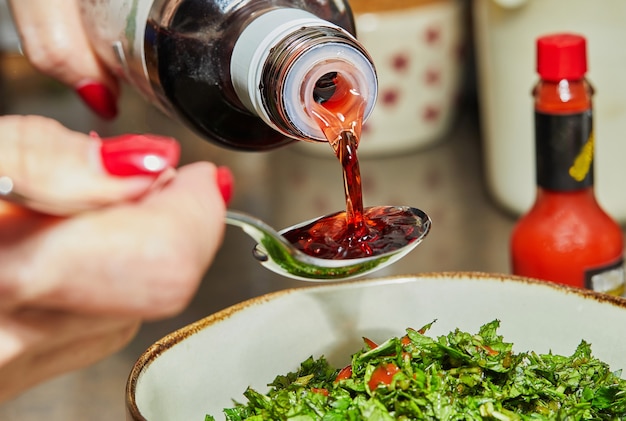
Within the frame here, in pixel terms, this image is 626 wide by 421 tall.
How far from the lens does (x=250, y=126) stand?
82 cm

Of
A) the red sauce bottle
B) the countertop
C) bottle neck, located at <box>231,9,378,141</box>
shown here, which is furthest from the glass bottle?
the countertop

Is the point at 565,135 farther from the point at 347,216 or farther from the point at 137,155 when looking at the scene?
the point at 137,155

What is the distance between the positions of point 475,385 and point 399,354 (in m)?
0.05

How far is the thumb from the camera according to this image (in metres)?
0.46

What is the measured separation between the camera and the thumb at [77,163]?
18.1 inches

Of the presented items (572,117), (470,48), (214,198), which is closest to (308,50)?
(214,198)

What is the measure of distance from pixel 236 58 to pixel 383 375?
9.5 inches

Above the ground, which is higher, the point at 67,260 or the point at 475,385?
the point at 67,260

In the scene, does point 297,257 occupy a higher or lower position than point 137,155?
lower

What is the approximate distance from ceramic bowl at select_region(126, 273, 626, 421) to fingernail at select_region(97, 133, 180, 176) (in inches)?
7.8

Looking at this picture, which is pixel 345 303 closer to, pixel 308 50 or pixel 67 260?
pixel 308 50

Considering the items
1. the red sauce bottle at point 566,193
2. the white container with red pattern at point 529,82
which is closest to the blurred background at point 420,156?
the white container with red pattern at point 529,82

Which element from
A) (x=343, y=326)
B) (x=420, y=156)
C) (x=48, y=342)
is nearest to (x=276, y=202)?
(x=420, y=156)

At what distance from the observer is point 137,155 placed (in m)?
0.48
